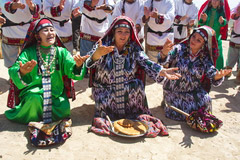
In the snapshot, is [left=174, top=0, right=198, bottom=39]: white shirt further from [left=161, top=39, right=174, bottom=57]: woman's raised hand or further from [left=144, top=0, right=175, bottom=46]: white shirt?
[left=161, top=39, right=174, bottom=57]: woman's raised hand

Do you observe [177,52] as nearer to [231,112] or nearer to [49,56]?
[231,112]

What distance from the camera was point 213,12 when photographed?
18.6 ft

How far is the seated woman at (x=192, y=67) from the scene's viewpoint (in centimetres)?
370

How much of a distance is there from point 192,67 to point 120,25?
130 centimetres

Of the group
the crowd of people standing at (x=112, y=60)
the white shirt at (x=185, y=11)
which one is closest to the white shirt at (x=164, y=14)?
the crowd of people standing at (x=112, y=60)

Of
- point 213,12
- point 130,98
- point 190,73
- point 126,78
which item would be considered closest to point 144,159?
point 130,98

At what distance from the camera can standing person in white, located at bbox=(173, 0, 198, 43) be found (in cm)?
581

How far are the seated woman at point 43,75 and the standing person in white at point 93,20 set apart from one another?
1900 mm

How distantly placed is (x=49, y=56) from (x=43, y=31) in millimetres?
348

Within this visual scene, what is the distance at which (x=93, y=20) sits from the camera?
5246 mm

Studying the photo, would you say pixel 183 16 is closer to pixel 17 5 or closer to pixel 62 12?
pixel 62 12

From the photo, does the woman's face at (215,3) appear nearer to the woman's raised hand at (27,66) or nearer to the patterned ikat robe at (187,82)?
the patterned ikat robe at (187,82)

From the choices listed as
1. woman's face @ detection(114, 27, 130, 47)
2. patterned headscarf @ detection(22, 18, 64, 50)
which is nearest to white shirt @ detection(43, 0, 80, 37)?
patterned headscarf @ detection(22, 18, 64, 50)

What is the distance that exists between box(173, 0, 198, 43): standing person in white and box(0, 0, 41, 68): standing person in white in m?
3.13
